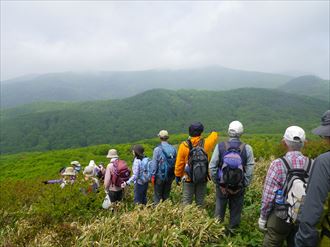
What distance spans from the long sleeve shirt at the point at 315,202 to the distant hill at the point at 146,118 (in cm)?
11168

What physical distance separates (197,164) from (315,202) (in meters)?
3.52

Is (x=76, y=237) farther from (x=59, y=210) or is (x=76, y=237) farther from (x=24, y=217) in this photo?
(x=24, y=217)

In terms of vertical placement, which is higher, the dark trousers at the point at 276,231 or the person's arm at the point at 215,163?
the person's arm at the point at 215,163

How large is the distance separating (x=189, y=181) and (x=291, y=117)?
532 ft

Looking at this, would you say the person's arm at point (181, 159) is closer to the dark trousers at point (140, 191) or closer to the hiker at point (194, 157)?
the hiker at point (194, 157)

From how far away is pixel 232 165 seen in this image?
5273 millimetres

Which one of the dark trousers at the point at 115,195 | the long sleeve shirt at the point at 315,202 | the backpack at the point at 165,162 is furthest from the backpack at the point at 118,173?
the long sleeve shirt at the point at 315,202

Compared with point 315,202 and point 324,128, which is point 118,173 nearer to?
point 324,128

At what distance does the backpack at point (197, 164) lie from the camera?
637 centimetres

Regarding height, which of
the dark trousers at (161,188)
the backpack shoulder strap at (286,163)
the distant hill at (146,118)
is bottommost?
the distant hill at (146,118)

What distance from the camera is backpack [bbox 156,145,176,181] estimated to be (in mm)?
7160

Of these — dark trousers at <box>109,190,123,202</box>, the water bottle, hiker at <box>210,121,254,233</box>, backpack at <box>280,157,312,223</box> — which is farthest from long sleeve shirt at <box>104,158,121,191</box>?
backpack at <box>280,157,312,223</box>

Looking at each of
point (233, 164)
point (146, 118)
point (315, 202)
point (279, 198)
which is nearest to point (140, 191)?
point (233, 164)

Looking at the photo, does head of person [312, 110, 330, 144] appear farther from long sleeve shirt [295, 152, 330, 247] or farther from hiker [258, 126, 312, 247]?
hiker [258, 126, 312, 247]
